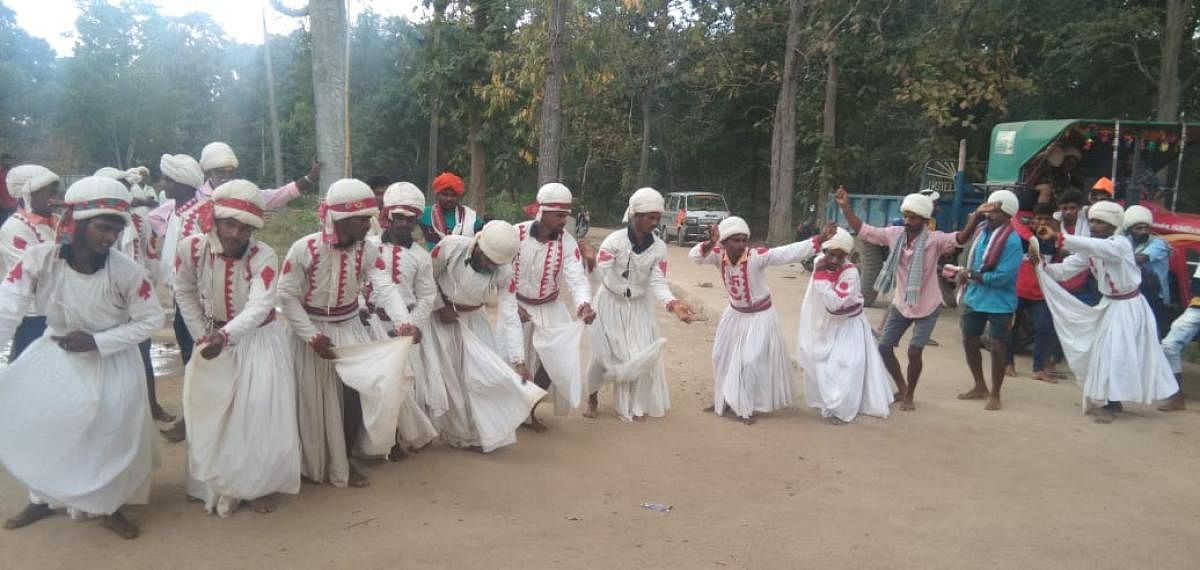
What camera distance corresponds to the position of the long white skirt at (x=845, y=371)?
6258mm

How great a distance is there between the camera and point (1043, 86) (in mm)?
21547

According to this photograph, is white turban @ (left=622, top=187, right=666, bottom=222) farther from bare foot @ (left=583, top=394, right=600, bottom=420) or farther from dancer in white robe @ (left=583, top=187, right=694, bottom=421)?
bare foot @ (left=583, top=394, right=600, bottom=420)

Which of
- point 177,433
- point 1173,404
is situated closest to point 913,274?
point 1173,404

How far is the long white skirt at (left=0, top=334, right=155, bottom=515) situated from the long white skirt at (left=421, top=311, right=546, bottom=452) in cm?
180

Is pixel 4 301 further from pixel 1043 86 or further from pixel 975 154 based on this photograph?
pixel 975 154

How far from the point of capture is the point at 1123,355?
6379 millimetres

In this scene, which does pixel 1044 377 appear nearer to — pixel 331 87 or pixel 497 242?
pixel 497 242

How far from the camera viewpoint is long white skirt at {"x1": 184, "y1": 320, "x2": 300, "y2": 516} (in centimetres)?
396

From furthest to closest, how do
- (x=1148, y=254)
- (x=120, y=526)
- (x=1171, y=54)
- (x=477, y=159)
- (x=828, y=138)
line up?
1. (x=828, y=138)
2. (x=477, y=159)
3. (x=1171, y=54)
4. (x=1148, y=254)
5. (x=120, y=526)

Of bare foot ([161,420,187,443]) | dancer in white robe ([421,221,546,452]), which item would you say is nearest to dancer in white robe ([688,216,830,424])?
dancer in white robe ([421,221,546,452])

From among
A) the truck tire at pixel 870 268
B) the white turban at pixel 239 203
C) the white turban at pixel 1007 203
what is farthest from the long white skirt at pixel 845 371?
the truck tire at pixel 870 268

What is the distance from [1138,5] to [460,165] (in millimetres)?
19581

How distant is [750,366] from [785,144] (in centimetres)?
1562


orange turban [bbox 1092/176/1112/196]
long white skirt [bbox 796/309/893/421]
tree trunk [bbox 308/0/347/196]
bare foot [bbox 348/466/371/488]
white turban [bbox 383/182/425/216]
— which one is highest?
tree trunk [bbox 308/0/347/196]
